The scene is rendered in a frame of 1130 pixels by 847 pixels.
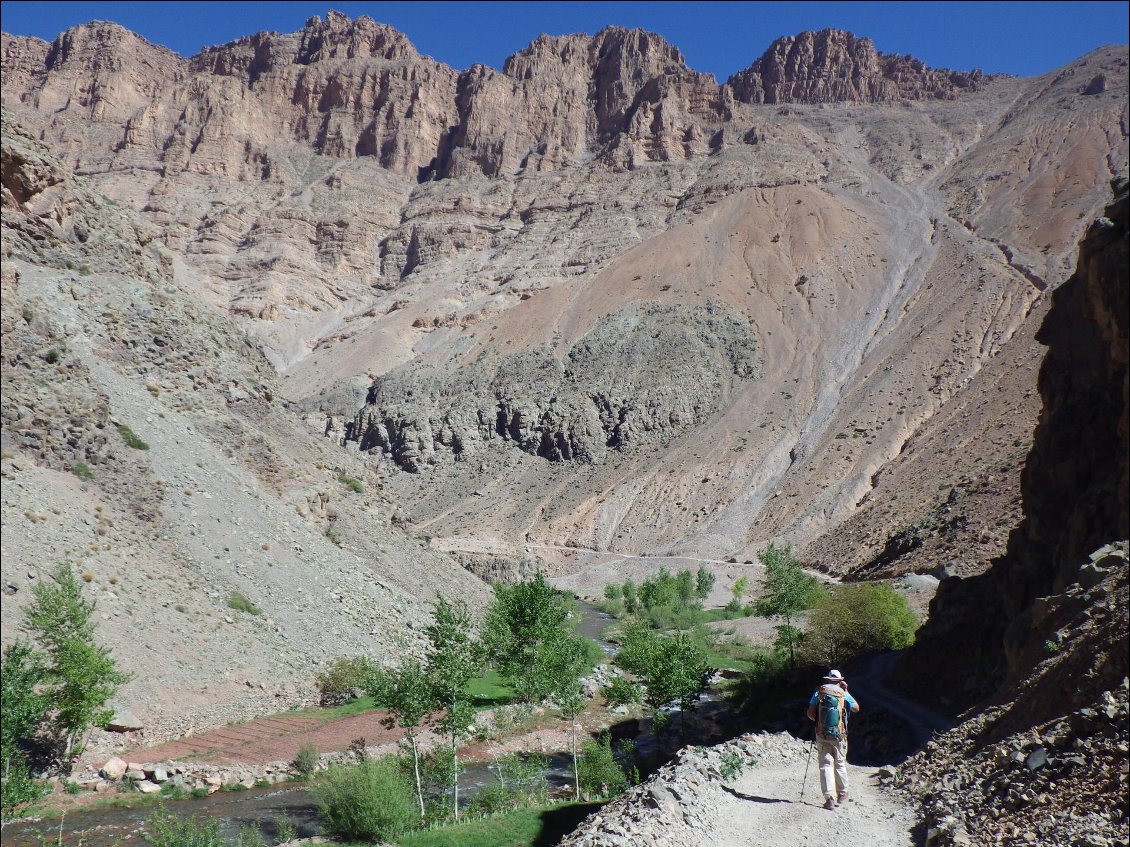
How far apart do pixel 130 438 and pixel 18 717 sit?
15.1 metres

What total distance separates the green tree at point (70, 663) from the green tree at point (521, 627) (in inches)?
488

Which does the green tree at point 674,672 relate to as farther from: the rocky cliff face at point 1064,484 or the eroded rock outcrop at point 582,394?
the eroded rock outcrop at point 582,394

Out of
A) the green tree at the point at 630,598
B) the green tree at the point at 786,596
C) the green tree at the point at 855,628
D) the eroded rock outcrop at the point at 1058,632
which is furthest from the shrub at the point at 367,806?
the green tree at the point at 630,598

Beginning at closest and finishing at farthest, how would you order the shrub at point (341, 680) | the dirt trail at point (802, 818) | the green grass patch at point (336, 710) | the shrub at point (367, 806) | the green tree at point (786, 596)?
the dirt trail at point (802, 818) → the shrub at point (367, 806) → the green grass patch at point (336, 710) → the shrub at point (341, 680) → the green tree at point (786, 596)

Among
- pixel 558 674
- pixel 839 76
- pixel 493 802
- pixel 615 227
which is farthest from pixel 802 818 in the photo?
pixel 839 76

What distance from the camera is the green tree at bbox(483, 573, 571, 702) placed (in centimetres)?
2823

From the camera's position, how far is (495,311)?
352 feet

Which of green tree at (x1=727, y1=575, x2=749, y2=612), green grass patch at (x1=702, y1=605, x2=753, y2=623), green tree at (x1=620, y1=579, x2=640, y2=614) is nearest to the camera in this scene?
green grass patch at (x1=702, y1=605, x2=753, y2=623)

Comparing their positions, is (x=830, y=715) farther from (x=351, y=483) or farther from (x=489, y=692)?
(x=351, y=483)

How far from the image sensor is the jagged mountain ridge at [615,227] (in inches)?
3108

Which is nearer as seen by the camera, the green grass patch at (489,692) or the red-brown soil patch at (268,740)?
the red-brown soil patch at (268,740)

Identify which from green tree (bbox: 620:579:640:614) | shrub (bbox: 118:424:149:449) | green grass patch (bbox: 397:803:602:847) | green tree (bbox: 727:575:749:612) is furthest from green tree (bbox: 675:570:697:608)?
green grass patch (bbox: 397:803:602:847)

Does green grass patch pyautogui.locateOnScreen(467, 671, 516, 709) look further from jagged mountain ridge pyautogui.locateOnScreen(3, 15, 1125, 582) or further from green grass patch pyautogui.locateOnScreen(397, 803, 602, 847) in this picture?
jagged mountain ridge pyautogui.locateOnScreen(3, 15, 1125, 582)

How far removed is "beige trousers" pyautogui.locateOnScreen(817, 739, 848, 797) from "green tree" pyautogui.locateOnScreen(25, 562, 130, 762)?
1687 centimetres
